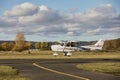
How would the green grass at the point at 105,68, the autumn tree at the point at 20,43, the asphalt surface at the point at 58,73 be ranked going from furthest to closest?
the autumn tree at the point at 20,43, the green grass at the point at 105,68, the asphalt surface at the point at 58,73

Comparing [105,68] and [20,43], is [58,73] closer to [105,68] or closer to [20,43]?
[105,68]

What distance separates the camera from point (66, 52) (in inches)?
3233

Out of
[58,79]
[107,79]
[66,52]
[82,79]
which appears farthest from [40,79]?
[66,52]

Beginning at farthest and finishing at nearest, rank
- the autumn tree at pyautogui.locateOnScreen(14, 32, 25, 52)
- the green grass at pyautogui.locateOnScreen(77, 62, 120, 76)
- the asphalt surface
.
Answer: the autumn tree at pyautogui.locateOnScreen(14, 32, 25, 52)
the green grass at pyautogui.locateOnScreen(77, 62, 120, 76)
the asphalt surface

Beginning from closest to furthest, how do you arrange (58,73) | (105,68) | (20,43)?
(58,73), (105,68), (20,43)

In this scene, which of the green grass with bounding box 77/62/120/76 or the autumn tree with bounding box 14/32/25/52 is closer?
the green grass with bounding box 77/62/120/76

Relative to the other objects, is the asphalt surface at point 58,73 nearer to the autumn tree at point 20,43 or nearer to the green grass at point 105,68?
the green grass at point 105,68

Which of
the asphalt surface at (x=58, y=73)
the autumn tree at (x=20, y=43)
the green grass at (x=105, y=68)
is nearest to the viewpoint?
the asphalt surface at (x=58, y=73)

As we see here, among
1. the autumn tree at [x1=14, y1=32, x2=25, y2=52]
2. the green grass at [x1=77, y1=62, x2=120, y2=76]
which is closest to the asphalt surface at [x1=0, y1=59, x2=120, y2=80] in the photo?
the green grass at [x1=77, y1=62, x2=120, y2=76]

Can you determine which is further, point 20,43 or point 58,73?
point 20,43

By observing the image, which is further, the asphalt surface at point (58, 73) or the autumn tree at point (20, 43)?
the autumn tree at point (20, 43)

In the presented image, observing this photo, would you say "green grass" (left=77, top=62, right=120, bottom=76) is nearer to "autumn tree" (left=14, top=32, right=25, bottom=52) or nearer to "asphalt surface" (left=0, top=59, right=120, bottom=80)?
"asphalt surface" (left=0, top=59, right=120, bottom=80)

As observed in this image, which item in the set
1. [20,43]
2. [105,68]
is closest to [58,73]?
[105,68]

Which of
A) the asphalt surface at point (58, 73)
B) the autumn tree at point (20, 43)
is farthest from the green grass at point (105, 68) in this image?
the autumn tree at point (20, 43)
